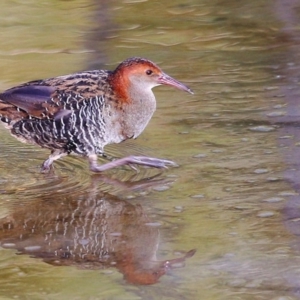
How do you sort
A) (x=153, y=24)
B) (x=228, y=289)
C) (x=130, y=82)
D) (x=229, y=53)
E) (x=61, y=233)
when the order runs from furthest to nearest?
(x=153, y=24) < (x=229, y=53) < (x=130, y=82) < (x=61, y=233) < (x=228, y=289)

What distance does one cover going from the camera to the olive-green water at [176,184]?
4.82 m

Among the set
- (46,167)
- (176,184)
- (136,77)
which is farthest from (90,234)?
(136,77)

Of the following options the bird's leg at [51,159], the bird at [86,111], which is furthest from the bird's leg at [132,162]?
the bird's leg at [51,159]

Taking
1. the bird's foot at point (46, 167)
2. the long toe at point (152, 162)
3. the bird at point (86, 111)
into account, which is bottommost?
the bird's foot at point (46, 167)

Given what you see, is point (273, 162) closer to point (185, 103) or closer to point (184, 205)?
point (184, 205)

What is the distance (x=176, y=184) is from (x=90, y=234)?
928 mm

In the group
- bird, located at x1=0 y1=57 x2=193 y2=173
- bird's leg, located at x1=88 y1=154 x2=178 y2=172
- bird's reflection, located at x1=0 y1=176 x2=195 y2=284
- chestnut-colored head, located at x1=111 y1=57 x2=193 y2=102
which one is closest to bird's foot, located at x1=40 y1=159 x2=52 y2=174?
bird, located at x1=0 y1=57 x2=193 y2=173

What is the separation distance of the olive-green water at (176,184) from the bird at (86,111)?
0.19 m

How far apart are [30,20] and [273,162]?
187 inches

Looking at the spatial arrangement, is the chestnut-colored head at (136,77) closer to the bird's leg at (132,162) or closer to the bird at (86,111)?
the bird at (86,111)

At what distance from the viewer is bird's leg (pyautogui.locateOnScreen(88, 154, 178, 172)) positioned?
6.41m

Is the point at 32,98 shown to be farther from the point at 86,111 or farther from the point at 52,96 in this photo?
the point at 86,111

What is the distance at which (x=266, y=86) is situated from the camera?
8094 millimetres

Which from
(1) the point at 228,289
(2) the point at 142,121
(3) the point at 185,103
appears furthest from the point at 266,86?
(1) the point at 228,289
